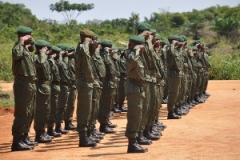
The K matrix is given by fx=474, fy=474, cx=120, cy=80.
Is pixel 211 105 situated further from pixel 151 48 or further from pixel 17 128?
pixel 17 128

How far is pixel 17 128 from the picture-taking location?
28.7ft

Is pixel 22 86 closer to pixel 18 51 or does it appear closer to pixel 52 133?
pixel 18 51

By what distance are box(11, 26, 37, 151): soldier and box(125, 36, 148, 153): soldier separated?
185 cm

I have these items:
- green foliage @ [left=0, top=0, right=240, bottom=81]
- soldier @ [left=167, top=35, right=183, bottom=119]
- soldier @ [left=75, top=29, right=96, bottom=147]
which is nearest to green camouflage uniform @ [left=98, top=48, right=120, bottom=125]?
soldier @ [left=167, top=35, right=183, bottom=119]

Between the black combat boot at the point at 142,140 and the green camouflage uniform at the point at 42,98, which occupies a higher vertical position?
the green camouflage uniform at the point at 42,98

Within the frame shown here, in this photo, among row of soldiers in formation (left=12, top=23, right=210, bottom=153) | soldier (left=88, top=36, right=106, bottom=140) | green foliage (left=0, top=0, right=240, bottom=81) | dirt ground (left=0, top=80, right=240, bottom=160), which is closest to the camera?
dirt ground (left=0, top=80, right=240, bottom=160)

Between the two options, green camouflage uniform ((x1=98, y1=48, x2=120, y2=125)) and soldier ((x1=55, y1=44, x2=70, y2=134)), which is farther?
green camouflage uniform ((x1=98, y1=48, x2=120, y2=125))

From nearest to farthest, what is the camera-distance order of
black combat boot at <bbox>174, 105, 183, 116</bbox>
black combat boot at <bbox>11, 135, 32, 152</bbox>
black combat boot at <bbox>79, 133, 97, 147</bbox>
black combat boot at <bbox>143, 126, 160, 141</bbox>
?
black combat boot at <bbox>11, 135, 32, 152</bbox> → black combat boot at <bbox>79, 133, 97, 147</bbox> → black combat boot at <bbox>143, 126, 160, 141</bbox> → black combat boot at <bbox>174, 105, 183, 116</bbox>

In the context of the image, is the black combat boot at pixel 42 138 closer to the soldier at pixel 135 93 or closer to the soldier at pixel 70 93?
the soldier at pixel 70 93

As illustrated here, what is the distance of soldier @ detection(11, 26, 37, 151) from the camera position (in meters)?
8.63

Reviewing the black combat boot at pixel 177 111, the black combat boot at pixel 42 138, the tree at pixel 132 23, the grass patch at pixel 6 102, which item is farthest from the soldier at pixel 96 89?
the tree at pixel 132 23

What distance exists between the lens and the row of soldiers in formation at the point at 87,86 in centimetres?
827

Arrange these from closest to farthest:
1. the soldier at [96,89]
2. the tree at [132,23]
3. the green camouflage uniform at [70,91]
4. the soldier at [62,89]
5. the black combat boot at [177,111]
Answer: the soldier at [96,89]
the soldier at [62,89]
the green camouflage uniform at [70,91]
the black combat boot at [177,111]
the tree at [132,23]

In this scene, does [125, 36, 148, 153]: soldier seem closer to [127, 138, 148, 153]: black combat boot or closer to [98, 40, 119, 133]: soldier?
[127, 138, 148, 153]: black combat boot
